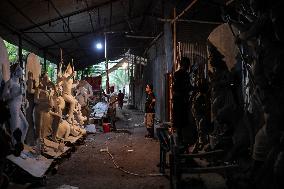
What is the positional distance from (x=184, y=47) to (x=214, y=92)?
616 centimetres

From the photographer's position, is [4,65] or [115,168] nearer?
[4,65]

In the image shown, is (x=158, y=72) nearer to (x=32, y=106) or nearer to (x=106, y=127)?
(x=106, y=127)

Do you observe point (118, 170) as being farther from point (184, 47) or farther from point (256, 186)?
point (184, 47)

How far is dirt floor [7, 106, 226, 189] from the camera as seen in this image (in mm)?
7785

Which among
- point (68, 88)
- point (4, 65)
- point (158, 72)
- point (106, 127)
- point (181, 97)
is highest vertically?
point (158, 72)

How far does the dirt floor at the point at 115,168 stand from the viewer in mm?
7785

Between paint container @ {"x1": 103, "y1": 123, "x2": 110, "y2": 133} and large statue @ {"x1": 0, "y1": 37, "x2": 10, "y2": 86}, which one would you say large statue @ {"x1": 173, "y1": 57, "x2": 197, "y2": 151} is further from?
paint container @ {"x1": 103, "y1": 123, "x2": 110, "y2": 133}

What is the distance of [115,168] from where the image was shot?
31.9 ft

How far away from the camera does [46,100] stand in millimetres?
9867

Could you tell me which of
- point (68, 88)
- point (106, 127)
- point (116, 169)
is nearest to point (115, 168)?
point (116, 169)

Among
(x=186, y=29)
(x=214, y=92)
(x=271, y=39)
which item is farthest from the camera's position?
(x=186, y=29)

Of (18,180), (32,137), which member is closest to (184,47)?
A: (32,137)

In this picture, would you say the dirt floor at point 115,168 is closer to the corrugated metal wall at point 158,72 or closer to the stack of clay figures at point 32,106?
the stack of clay figures at point 32,106

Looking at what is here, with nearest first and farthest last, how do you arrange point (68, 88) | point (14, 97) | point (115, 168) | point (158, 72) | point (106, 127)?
point (14, 97)
point (115, 168)
point (68, 88)
point (106, 127)
point (158, 72)
